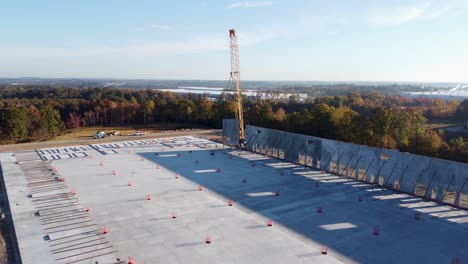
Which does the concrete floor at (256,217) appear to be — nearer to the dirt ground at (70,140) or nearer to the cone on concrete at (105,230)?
the cone on concrete at (105,230)

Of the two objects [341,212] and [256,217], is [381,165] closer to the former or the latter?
[341,212]

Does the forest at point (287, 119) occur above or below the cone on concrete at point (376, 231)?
above

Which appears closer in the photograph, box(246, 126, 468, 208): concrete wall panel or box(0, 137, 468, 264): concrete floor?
box(0, 137, 468, 264): concrete floor

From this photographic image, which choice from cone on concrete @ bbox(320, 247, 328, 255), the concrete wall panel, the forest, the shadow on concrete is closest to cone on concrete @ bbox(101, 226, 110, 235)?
the shadow on concrete

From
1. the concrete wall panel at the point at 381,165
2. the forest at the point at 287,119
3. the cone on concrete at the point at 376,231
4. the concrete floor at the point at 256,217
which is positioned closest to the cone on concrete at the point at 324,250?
the concrete floor at the point at 256,217

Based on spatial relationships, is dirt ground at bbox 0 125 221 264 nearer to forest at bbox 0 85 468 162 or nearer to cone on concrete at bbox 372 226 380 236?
forest at bbox 0 85 468 162

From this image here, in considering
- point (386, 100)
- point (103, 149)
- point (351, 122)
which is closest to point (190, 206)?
point (103, 149)

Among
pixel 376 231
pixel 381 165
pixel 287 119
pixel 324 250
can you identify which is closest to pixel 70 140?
pixel 287 119

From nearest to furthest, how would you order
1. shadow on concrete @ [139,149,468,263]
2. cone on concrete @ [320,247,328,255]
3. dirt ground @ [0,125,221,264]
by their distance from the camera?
cone on concrete @ [320,247,328,255] → shadow on concrete @ [139,149,468,263] → dirt ground @ [0,125,221,264]

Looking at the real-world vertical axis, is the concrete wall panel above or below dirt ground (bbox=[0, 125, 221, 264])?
above
